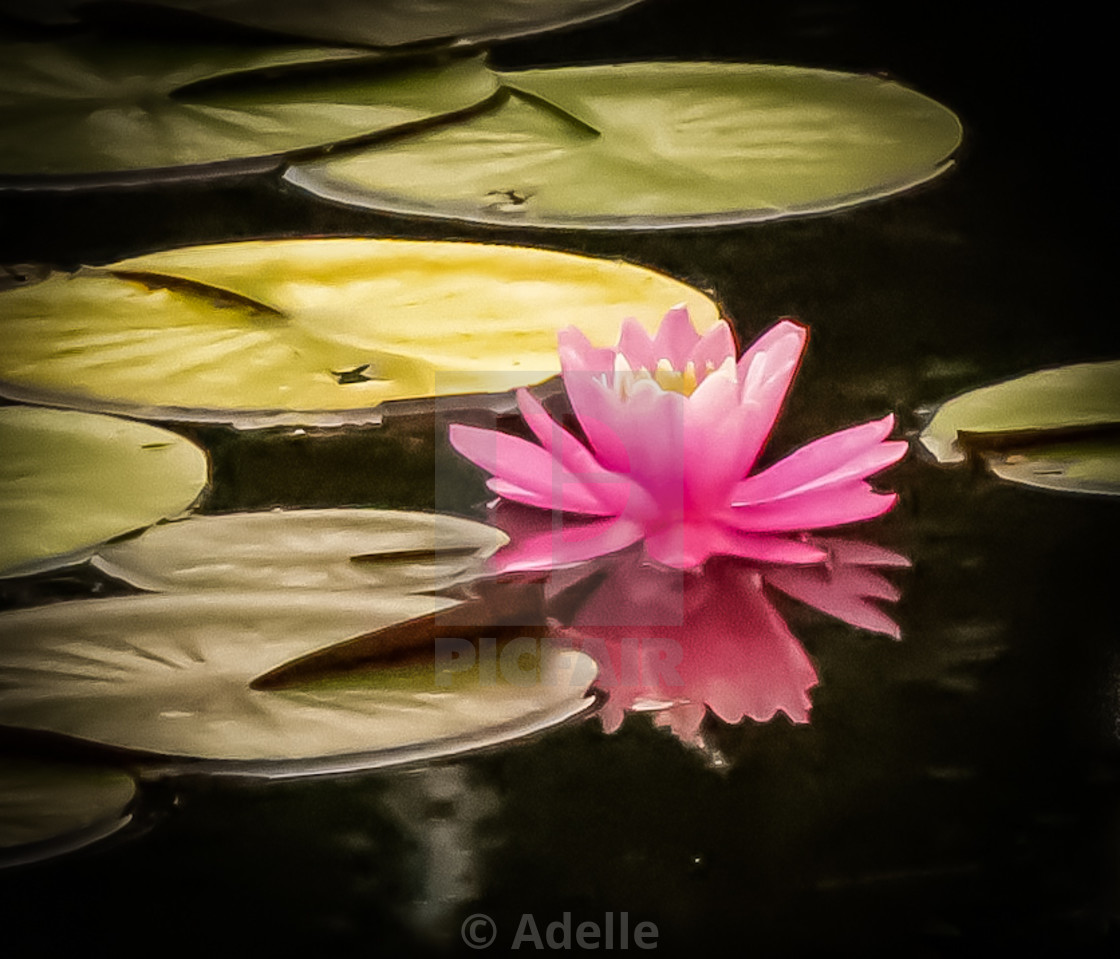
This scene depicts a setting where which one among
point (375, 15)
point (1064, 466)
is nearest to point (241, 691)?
point (1064, 466)

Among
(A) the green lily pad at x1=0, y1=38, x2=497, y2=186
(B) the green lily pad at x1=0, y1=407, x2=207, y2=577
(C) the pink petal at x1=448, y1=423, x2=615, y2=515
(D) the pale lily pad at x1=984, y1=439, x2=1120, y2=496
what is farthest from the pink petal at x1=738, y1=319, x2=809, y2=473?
(A) the green lily pad at x1=0, y1=38, x2=497, y2=186

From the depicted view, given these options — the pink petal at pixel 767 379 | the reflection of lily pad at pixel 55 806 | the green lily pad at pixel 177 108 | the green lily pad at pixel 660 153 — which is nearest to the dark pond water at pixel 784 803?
the reflection of lily pad at pixel 55 806

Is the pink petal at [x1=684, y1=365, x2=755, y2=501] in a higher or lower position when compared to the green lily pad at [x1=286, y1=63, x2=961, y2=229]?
lower

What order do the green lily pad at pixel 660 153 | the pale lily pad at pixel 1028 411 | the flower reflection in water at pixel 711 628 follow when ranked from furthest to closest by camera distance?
the green lily pad at pixel 660 153 → the pale lily pad at pixel 1028 411 → the flower reflection in water at pixel 711 628

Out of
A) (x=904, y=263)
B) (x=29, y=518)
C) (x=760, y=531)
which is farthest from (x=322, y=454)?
(x=904, y=263)

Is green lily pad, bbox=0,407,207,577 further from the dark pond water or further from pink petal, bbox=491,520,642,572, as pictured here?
pink petal, bbox=491,520,642,572

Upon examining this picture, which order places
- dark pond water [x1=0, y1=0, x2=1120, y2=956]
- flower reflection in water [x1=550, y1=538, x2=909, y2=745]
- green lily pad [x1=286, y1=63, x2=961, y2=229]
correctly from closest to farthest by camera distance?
dark pond water [x1=0, y1=0, x2=1120, y2=956]
flower reflection in water [x1=550, y1=538, x2=909, y2=745]
green lily pad [x1=286, y1=63, x2=961, y2=229]

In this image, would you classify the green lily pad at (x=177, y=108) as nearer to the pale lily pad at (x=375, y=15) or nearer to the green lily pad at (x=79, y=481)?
the pale lily pad at (x=375, y=15)
